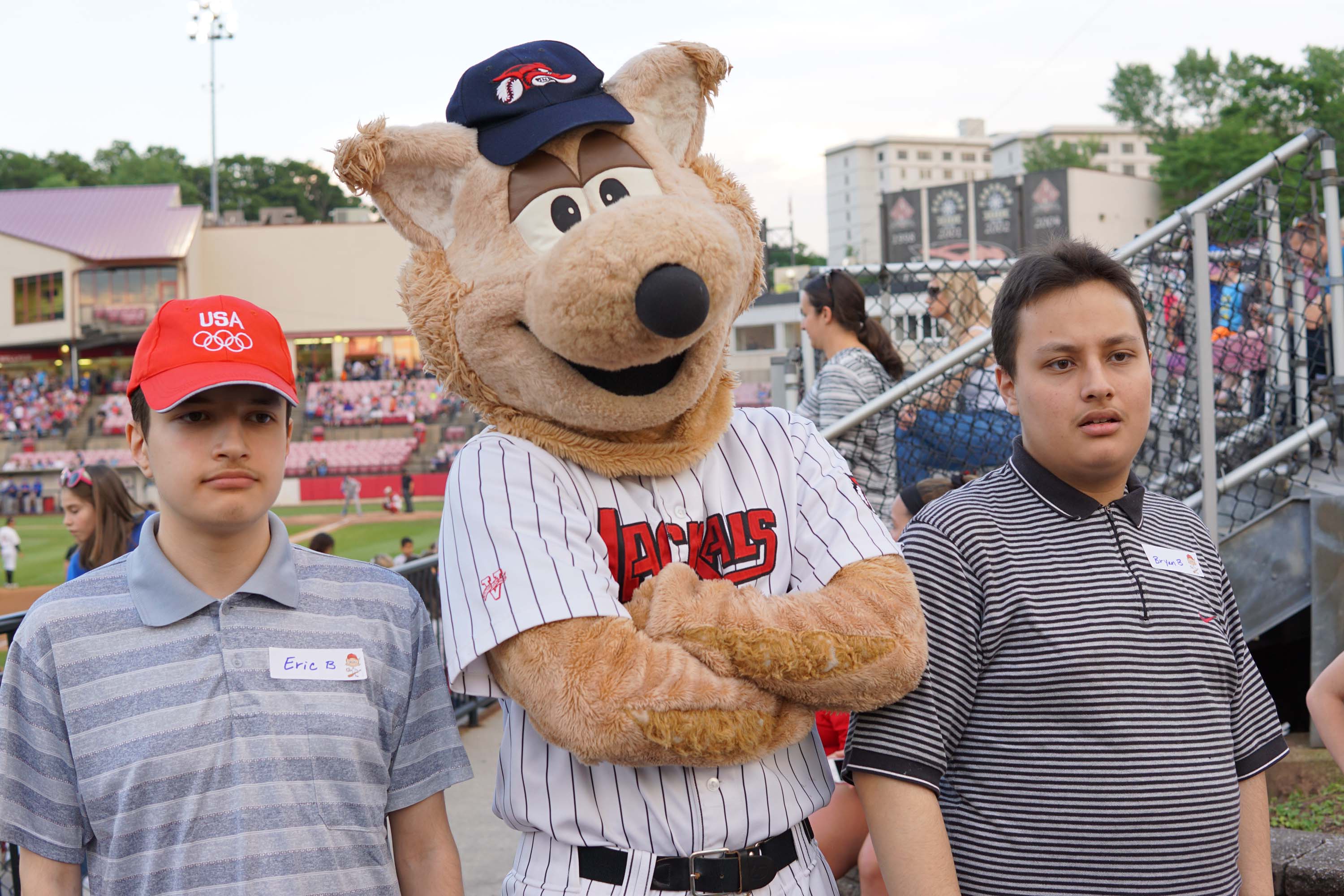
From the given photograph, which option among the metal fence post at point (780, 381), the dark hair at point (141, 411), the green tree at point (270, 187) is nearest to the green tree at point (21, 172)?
the green tree at point (270, 187)

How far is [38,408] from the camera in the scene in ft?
151

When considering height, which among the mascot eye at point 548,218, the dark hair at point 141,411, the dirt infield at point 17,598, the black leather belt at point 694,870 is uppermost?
the mascot eye at point 548,218

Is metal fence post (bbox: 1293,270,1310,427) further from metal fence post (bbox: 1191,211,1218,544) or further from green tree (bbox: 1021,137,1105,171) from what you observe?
green tree (bbox: 1021,137,1105,171)

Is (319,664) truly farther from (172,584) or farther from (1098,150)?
(1098,150)

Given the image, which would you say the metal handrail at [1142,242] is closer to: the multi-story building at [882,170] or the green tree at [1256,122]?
Answer: the green tree at [1256,122]

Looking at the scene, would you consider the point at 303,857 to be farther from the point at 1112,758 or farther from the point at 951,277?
the point at 951,277

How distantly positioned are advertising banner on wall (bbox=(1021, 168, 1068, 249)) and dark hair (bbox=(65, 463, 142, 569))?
5808cm

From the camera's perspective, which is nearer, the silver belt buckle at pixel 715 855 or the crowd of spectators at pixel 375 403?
the silver belt buckle at pixel 715 855

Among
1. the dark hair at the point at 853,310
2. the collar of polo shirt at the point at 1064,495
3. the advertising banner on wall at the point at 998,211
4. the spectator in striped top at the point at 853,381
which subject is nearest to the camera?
the collar of polo shirt at the point at 1064,495

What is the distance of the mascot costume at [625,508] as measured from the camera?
64.6 inches

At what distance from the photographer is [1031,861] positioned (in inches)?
72.6

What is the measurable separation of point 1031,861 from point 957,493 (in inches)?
25.0

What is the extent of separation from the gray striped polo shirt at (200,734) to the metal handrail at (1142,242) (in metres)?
2.41

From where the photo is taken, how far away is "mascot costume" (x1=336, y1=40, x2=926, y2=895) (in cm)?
164
